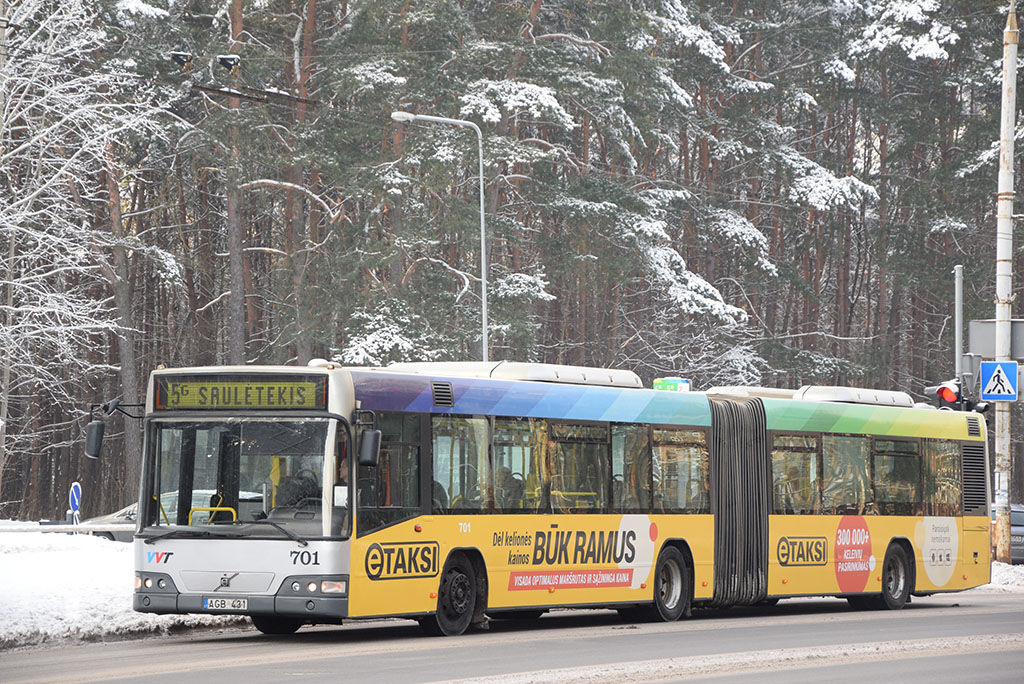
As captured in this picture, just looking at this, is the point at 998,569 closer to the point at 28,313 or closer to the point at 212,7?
the point at 28,313

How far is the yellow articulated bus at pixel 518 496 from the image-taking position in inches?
597

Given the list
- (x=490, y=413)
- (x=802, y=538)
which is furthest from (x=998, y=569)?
(x=490, y=413)

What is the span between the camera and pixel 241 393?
15.5 metres

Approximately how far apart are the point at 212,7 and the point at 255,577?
3153 cm

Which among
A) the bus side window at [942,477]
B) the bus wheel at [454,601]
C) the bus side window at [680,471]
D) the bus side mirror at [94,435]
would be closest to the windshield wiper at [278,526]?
the bus side mirror at [94,435]

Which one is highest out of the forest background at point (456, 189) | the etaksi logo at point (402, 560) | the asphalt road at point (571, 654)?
the forest background at point (456, 189)

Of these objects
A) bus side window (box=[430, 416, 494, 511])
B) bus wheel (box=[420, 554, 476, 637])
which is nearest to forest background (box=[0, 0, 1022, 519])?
bus side window (box=[430, 416, 494, 511])

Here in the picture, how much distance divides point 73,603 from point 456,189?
88.5 ft

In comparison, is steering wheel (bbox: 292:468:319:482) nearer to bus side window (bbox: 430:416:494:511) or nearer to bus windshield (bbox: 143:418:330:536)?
bus windshield (bbox: 143:418:330:536)

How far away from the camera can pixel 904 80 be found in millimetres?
59156

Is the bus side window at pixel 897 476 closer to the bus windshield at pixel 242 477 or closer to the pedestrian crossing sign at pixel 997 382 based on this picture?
the pedestrian crossing sign at pixel 997 382

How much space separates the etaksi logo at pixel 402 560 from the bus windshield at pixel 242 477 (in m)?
0.68

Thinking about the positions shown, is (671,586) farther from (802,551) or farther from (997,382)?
(997,382)

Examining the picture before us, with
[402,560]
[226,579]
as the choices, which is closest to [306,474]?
[226,579]
